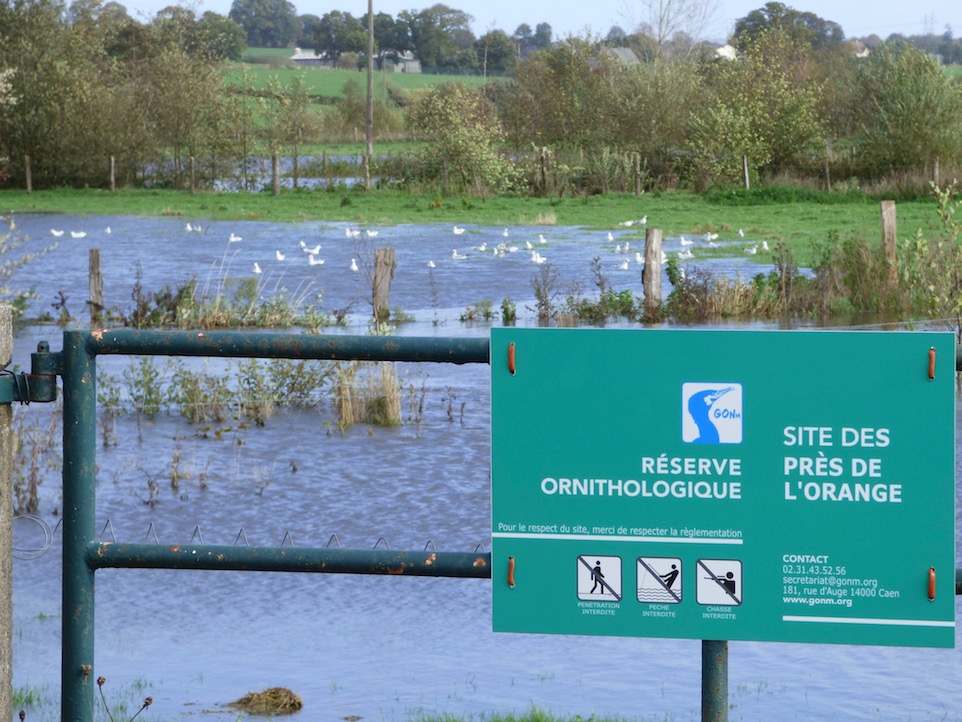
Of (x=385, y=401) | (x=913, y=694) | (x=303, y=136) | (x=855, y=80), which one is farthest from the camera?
(x=303, y=136)

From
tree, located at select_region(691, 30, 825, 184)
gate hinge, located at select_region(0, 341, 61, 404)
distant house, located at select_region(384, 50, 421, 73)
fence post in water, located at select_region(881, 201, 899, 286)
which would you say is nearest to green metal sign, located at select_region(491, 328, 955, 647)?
gate hinge, located at select_region(0, 341, 61, 404)

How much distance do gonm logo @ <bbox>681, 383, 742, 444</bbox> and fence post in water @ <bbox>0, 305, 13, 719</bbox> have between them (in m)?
1.37

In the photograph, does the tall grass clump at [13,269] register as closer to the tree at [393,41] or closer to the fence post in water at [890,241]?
the fence post in water at [890,241]

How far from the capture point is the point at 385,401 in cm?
1198

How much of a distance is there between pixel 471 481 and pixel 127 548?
269 inches

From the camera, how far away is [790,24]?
9694 centimetres

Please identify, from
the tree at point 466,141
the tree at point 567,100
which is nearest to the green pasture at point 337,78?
the tree at point 567,100

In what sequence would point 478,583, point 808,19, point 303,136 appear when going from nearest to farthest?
1. point 478,583
2. point 303,136
3. point 808,19

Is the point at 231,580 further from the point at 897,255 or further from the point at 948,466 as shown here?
the point at 897,255

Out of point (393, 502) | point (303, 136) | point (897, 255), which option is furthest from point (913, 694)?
point (303, 136)

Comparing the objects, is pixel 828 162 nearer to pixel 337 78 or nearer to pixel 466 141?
pixel 466 141

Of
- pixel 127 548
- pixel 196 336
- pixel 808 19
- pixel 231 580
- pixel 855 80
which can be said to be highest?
pixel 808 19

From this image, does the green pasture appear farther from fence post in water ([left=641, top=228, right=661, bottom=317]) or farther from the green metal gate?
the green metal gate

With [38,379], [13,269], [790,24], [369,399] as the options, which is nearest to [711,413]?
[38,379]
